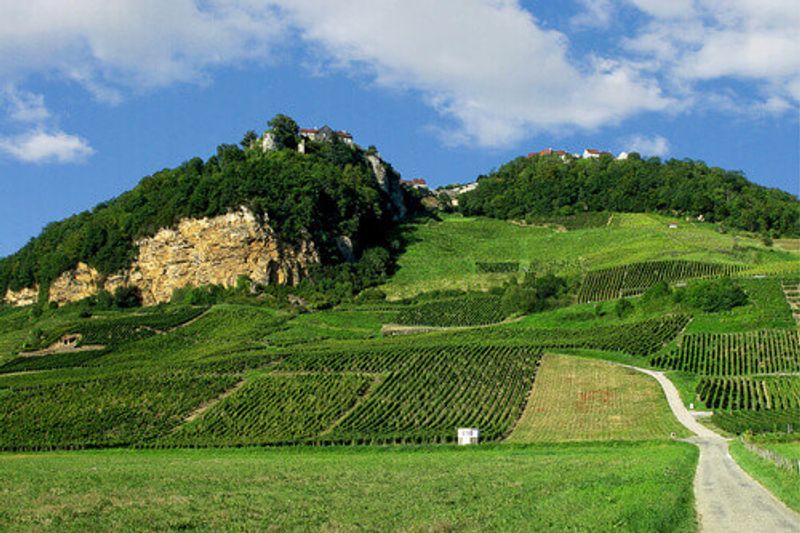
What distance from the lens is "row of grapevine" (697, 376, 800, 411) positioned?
4807cm

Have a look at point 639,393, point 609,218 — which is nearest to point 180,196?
point 609,218

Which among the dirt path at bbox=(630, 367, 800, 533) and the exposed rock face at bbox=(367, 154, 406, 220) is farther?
the exposed rock face at bbox=(367, 154, 406, 220)

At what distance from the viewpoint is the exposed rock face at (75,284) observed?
117250 millimetres

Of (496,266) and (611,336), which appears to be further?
(496,266)

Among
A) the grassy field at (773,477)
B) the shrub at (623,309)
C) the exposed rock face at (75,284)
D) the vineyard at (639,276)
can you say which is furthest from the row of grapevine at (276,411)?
the exposed rock face at (75,284)

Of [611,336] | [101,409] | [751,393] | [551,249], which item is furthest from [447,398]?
[551,249]

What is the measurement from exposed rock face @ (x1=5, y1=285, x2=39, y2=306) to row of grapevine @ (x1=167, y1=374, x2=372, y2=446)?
253 feet

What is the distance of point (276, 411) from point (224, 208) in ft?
203

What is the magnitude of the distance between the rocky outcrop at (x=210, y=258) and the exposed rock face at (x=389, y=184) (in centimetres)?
3908

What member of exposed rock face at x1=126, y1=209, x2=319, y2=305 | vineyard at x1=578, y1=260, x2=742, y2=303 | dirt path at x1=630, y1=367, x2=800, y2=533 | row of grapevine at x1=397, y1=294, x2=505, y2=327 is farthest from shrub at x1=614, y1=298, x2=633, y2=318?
exposed rock face at x1=126, y1=209, x2=319, y2=305

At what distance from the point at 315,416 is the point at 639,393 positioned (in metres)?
21.2

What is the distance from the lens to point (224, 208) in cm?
11244

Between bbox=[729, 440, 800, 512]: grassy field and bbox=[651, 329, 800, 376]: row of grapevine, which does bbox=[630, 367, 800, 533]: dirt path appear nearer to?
bbox=[729, 440, 800, 512]: grassy field

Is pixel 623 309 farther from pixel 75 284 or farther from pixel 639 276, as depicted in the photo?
pixel 75 284
